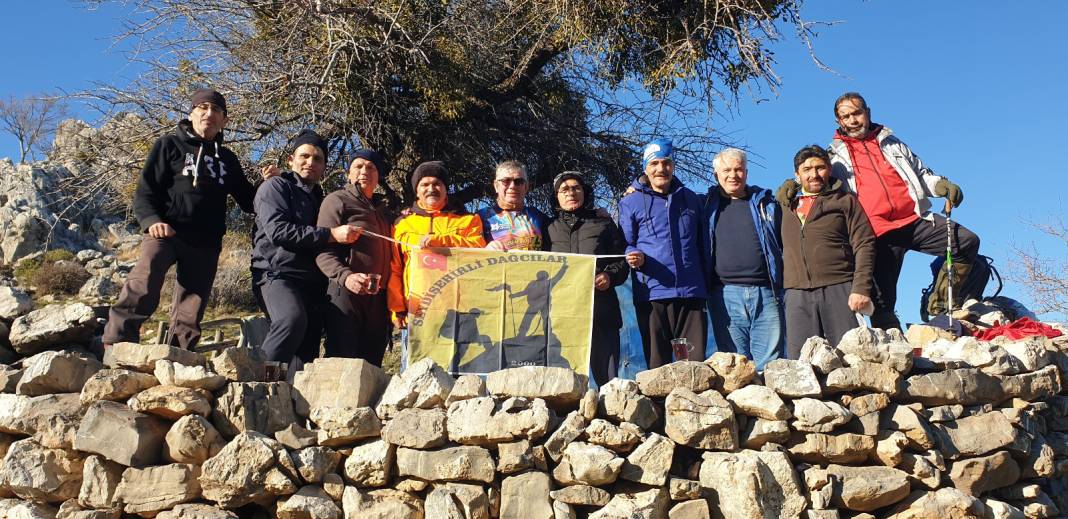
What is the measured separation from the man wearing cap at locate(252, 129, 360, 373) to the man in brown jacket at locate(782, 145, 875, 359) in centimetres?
317

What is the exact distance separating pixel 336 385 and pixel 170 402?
878 millimetres

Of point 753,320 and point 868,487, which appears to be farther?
point 753,320

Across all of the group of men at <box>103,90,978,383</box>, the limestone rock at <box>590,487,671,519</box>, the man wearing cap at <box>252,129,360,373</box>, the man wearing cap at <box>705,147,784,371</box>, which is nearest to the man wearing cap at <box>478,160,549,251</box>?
the group of men at <box>103,90,978,383</box>

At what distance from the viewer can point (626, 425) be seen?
4207mm

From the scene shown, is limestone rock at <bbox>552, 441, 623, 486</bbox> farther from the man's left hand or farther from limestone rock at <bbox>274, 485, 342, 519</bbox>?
the man's left hand

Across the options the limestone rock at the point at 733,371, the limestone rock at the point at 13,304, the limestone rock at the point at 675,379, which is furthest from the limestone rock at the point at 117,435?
the limestone rock at the point at 733,371

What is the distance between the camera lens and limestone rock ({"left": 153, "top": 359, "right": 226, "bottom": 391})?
4445 mm

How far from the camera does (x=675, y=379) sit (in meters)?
4.44

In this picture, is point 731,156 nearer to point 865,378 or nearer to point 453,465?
point 865,378

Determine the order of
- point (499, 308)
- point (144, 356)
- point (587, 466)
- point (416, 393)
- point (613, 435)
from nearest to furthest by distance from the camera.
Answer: point (587, 466) < point (613, 435) < point (416, 393) < point (144, 356) < point (499, 308)

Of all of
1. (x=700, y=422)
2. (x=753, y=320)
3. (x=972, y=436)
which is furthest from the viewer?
(x=753, y=320)

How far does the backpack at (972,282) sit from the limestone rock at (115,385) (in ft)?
20.8

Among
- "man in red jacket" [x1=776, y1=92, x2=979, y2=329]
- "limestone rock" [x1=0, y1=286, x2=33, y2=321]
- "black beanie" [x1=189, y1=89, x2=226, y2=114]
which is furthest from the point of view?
"man in red jacket" [x1=776, y1=92, x2=979, y2=329]

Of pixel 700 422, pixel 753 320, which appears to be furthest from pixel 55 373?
pixel 753 320
